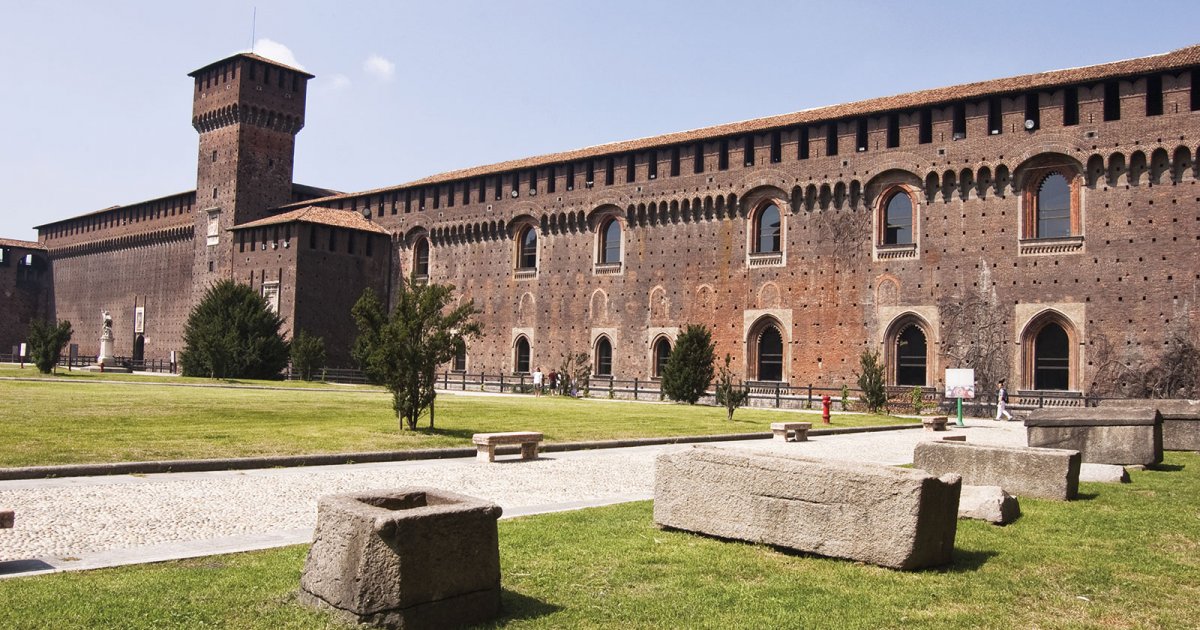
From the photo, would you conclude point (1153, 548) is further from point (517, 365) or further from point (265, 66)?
point (265, 66)

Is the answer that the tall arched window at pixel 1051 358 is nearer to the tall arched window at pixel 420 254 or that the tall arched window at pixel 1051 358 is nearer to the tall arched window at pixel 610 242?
the tall arched window at pixel 610 242

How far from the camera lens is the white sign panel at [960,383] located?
75.0 feet

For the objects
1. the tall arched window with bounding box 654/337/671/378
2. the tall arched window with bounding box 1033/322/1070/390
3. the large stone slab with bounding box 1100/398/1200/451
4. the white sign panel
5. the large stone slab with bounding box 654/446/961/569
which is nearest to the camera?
the large stone slab with bounding box 654/446/961/569

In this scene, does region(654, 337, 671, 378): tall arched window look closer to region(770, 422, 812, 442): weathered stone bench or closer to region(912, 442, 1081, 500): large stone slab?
region(770, 422, 812, 442): weathered stone bench

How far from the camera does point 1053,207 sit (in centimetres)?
2592

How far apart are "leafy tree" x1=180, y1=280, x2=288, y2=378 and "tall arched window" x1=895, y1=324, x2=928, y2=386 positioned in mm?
22214

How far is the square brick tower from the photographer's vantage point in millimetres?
44469

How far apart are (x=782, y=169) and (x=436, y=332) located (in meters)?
18.5

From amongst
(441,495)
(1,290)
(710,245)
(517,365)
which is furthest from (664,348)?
(1,290)

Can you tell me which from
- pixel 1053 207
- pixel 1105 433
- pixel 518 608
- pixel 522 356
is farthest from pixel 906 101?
pixel 518 608

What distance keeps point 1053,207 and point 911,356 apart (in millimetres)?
5722

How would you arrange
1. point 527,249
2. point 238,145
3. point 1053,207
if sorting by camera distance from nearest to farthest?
1. point 1053,207
2. point 527,249
3. point 238,145

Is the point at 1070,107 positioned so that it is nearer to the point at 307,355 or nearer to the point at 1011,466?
the point at 1011,466

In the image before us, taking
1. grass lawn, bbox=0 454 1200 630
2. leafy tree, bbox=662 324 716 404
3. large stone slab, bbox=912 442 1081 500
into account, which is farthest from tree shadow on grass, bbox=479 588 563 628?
leafy tree, bbox=662 324 716 404
